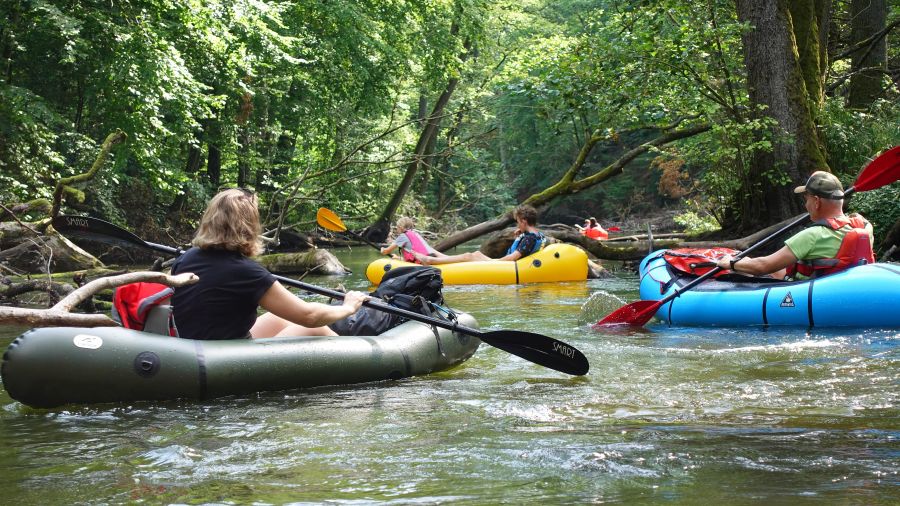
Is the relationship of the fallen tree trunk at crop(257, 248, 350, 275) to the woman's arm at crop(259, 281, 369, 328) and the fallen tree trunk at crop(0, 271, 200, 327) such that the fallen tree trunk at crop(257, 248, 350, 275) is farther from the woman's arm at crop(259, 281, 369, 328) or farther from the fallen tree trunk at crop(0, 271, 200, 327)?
the fallen tree trunk at crop(0, 271, 200, 327)

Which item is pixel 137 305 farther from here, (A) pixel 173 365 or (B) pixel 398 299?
(B) pixel 398 299

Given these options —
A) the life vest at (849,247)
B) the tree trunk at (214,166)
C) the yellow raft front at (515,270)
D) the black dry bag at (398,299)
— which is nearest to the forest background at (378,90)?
the tree trunk at (214,166)

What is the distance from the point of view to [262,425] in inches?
159

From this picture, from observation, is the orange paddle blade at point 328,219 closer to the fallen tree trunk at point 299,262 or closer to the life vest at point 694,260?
the fallen tree trunk at point 299,262

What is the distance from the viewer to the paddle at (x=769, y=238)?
6.77m

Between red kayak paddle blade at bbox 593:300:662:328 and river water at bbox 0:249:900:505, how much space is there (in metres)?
1.54

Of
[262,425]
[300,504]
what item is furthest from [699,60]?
[300,504]

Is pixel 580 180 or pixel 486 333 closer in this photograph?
pixel 486 333

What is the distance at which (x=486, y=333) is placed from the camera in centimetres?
534

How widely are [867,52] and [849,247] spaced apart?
782cm

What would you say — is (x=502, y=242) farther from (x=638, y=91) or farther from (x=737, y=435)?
(x=737, y=435)

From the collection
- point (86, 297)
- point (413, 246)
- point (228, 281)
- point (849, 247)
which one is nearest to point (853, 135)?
point (849, 247)

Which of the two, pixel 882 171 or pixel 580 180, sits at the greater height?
pixel 580 180

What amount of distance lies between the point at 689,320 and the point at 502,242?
24.2 ft
